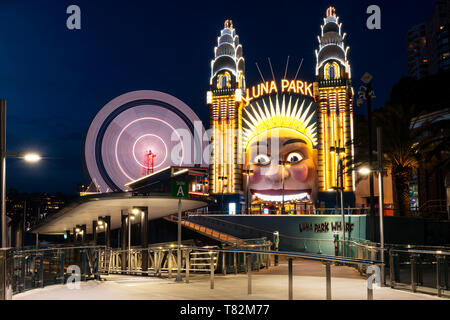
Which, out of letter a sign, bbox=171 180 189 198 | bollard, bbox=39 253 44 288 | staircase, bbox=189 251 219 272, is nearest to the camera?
bollard, bbox=39 253 44 288

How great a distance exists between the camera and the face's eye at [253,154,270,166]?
64.4m

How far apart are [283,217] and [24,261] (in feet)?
122

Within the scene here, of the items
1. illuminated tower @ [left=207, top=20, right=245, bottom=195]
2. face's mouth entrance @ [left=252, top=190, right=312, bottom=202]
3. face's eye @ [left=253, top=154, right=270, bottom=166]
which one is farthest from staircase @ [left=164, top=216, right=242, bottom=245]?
face's eye @ [left=253, top=154, right=270, bottom=166]

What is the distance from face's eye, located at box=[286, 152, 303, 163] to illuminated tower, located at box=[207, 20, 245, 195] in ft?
21.4

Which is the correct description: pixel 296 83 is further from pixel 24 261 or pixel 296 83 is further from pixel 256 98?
pixel 24 261

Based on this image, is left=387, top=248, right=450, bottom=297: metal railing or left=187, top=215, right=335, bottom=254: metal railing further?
left=187, top=215, right=335, bottom=254: metal railing

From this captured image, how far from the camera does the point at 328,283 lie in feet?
29.7

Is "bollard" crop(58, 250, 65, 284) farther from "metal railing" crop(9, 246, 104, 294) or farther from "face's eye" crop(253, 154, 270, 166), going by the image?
"face's eye" crop(253, 154, 270, 166)

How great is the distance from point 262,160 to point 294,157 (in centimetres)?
418

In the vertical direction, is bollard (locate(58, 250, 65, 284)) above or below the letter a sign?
below

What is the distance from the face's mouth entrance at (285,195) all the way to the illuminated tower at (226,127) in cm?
311
